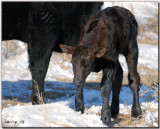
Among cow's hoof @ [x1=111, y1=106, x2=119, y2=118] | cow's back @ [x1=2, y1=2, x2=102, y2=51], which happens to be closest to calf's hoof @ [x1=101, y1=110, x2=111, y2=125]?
cow's hoof @ [x1=111, y1=106, x2=119, y2=118]

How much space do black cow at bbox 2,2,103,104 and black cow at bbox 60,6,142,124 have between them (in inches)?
45.4

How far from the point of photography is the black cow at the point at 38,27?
5777 mm

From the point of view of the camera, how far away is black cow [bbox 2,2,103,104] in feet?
19.0


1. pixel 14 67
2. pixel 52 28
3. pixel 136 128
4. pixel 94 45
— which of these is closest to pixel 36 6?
pixel 52 28

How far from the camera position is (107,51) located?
4.42 meters

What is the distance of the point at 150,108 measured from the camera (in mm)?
5492

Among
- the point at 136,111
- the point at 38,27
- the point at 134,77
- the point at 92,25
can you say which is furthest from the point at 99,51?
the point at 38,27

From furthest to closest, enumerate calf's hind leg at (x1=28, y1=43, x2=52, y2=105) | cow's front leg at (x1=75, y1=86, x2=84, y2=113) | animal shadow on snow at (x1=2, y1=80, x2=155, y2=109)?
animal shadow on snow at (x1=2, y1=80, x2=155, y2=109) < calf's hind leg at (x1=28, y1=43, x2=52, y2=105) < cow's front leg at (x1=75, y1=86, x2=84, y2=113)

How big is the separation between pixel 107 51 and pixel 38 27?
1856 mm

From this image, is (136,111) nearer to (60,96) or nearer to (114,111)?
(114,111)

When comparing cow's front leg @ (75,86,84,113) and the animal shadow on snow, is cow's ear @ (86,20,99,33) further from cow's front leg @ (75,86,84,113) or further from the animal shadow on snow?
the animal shadow on snow

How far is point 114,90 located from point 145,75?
4501mm

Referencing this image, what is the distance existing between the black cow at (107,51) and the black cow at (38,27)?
1.15m

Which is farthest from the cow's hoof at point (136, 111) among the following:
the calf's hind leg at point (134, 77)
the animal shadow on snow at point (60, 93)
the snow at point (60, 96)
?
the animal shadow on snow at point (60, 93)
